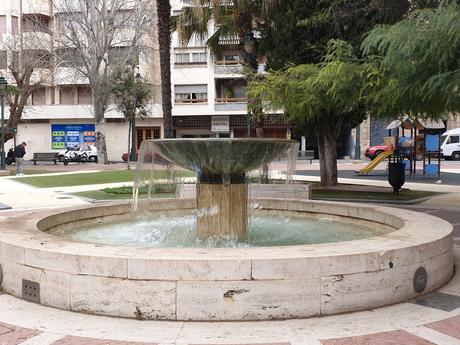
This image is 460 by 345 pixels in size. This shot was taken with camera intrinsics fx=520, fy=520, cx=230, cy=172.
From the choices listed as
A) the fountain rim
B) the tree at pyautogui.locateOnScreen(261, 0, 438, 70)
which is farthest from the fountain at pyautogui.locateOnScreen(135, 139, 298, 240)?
the tree at pyautogui.locateOnScreen(261, 0, 438, 70)

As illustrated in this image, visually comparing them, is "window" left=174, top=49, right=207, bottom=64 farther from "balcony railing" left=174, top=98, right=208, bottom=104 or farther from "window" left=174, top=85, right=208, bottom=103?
"balcony railing" left=174, top=98, right=208, bottom=104

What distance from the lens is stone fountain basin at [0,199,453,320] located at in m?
4.62

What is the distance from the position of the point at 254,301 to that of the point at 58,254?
1.92 m

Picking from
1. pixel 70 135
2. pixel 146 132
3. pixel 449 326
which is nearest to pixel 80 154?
pixel 70 135

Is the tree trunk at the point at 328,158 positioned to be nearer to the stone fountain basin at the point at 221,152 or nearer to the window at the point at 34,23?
the stone fountain basin at the point at 221,152

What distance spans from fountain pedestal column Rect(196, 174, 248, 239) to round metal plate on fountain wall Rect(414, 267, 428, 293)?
9.01 ft

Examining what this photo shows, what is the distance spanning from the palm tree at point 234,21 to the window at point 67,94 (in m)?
30.1

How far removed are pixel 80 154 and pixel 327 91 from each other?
33.8m

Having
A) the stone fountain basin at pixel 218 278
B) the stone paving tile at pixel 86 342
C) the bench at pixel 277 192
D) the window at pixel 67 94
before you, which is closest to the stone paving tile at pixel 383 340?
the stone fountain basin at pixel 218 278

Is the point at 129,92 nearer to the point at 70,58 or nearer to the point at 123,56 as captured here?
the point at 123,56

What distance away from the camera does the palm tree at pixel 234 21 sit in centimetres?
1852

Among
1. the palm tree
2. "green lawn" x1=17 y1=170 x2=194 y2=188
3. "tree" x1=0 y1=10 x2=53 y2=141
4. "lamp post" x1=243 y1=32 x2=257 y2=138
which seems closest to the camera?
the palm tree

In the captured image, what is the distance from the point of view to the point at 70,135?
50.2 m

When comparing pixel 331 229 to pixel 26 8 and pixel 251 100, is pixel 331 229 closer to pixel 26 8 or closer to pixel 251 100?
pixel 251 100
